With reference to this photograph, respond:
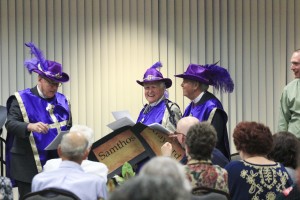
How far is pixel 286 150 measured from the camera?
404cm

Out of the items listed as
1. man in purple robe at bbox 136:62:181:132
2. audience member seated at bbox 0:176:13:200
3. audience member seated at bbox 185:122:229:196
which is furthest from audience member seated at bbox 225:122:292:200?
man in purple robe at bbox 136:62:181:132

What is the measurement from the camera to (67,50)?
23.2 ft

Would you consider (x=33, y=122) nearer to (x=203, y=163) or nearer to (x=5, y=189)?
(x=5, y=189)

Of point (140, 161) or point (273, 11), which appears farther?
point (273, 11)

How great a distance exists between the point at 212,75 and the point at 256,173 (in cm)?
193

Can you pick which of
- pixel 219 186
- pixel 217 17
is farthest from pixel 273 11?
pixel 219 186

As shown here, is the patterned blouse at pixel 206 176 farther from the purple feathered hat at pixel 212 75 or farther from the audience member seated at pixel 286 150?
the purple feathered hat at pixel 212 75

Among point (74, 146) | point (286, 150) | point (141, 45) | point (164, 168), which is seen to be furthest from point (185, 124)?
point (141, 45)

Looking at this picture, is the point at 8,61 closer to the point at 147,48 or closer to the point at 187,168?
the point at 147,48

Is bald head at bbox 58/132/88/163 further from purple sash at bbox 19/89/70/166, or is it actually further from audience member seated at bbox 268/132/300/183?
purple sash at bbox 19/89/70/166

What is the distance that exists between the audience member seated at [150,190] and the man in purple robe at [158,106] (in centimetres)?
354

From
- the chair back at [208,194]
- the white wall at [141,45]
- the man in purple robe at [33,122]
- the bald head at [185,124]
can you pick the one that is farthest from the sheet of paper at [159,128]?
the white wall at [141,45]

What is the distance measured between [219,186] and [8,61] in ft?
13.3

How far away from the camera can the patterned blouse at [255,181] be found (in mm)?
3658
